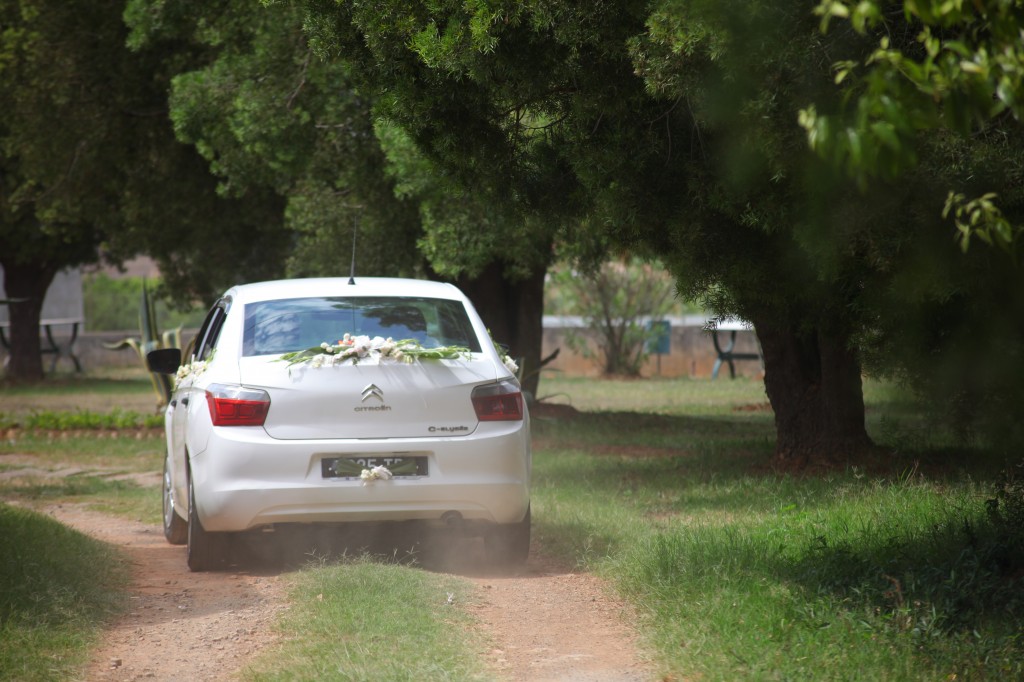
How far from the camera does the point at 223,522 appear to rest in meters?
7.05

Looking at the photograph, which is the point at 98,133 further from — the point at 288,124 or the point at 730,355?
the point at 730,355

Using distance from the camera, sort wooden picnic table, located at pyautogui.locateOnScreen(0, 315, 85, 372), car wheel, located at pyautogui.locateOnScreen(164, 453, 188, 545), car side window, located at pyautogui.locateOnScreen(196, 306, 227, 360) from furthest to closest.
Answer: wooden picnic table, located at pyautogui.locateOnScreen(0, 315, 85, 372) < car wheel, located at pyautogui.locateOnScreen(164, 453, 188, 545) < car side window, located at pyautogui.locateOnScreen(196, 306, 227, 360)

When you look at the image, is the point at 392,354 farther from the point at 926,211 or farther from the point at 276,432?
the point at 926,211

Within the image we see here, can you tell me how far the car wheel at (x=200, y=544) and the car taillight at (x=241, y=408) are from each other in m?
0.56

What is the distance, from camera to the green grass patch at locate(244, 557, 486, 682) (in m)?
5.13

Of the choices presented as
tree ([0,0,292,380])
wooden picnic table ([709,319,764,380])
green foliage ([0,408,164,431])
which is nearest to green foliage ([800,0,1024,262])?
tree ([0,0,292,380])

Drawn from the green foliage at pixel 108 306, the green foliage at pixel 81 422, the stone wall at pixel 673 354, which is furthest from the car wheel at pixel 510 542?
the green foliage at pixel 108 306

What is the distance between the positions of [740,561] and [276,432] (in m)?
2.59

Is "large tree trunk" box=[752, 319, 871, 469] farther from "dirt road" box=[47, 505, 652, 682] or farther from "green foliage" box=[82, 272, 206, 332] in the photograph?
"green foliage" box=[82, 272, 206, 332]

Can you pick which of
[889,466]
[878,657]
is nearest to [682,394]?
[889,466]

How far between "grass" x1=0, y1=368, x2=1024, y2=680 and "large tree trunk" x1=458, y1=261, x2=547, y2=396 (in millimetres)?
7185

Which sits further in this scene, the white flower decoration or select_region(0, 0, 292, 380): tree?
select_region(0, 0, 292, 380): tree

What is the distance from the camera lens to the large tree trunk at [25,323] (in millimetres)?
30062

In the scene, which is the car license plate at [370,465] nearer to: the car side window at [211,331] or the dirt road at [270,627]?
the dirt road at [270,627]
